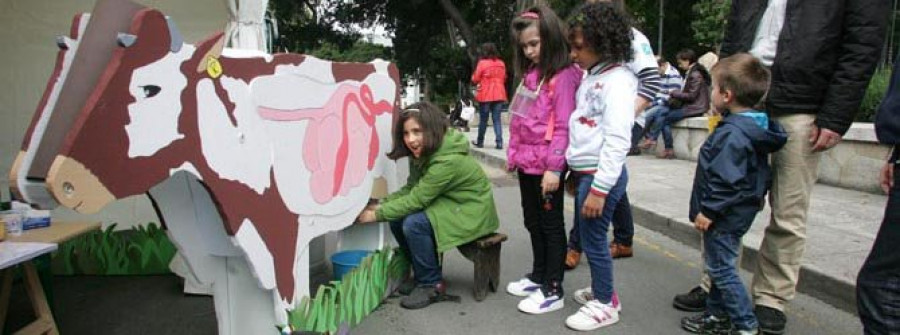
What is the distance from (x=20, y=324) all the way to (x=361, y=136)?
82.5 inches

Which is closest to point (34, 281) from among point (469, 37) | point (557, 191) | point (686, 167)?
point (557, 191)

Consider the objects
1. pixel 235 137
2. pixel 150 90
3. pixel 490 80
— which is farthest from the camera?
pixel 490 80

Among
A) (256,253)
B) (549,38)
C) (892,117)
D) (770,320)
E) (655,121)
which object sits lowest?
(770,320)

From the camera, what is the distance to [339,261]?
3654 millimetres

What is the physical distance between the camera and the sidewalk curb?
3.63 meters

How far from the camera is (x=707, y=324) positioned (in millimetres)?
3193

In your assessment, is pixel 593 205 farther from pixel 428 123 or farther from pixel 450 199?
pixel 428 123

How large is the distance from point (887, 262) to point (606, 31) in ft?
4.94

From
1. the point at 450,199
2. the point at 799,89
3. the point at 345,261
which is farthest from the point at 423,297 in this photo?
the point at 799,89

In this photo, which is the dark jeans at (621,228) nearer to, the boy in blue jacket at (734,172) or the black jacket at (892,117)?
the boy in blue jacket at (734,172)

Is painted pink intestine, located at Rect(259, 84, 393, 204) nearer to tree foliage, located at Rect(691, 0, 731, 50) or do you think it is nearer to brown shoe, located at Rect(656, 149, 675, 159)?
brown shoe, located at Rect(656, 149, 675, 159)

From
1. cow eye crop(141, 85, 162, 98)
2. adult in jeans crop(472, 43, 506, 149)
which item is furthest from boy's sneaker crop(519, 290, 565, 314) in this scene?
adult in jeans crop(472, 43, 506, 149)

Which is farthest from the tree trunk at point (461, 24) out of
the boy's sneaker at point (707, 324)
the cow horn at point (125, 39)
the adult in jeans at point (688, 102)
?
the cow horn at point (125, 39)

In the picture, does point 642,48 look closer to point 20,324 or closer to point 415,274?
point 415,274
